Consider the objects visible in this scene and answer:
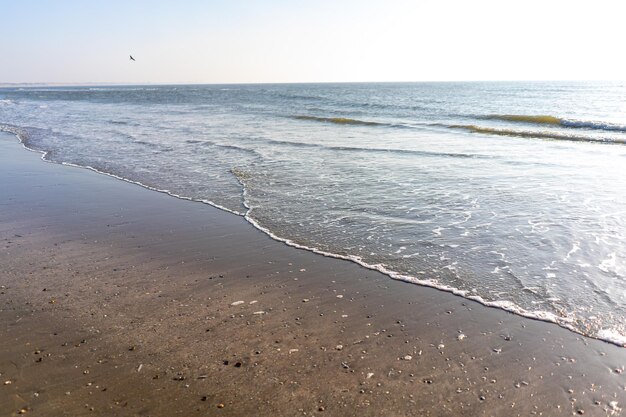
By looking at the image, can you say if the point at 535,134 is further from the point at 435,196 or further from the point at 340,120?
the point at 435,196

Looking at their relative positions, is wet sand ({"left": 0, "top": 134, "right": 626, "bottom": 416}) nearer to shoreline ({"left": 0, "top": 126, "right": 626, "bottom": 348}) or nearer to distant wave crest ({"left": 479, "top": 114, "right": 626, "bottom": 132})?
shoreline ({"left": 0, "top": 126, "right": 626, "bottom": 348})

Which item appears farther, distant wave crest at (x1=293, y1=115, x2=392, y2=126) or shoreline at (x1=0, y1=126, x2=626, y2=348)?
distant wave crest at (x1=293, y1=115, x2=392, y2=126)

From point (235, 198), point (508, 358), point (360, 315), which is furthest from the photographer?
point (235, 198)

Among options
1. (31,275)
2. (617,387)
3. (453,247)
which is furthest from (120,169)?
(617,387)

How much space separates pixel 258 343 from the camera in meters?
4.88

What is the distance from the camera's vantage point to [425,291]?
6.17 m

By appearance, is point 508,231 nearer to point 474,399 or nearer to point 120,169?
point 474,399

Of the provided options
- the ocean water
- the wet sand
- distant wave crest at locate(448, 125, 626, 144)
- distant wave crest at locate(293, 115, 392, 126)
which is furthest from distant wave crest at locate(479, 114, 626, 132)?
the wet sand

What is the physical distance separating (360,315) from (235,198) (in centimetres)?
634

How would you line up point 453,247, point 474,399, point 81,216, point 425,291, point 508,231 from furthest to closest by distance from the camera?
point 81,216 < point 508,231 < point 453,247 < point 425,291 < point 474,399

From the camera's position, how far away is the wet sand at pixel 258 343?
397cm

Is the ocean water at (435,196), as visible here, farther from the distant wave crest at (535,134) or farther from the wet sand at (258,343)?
the wet sand at (258,343)

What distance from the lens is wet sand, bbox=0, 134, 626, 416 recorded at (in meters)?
3.97

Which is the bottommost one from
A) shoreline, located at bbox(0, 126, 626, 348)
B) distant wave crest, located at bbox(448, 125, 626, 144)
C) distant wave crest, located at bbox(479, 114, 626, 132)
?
shoreline, located at bbox(0, 126, 626, 348)
